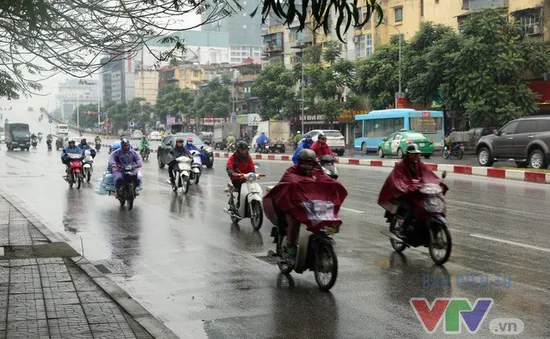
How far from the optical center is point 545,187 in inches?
764

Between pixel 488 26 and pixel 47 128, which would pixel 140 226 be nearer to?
pixel 488 26

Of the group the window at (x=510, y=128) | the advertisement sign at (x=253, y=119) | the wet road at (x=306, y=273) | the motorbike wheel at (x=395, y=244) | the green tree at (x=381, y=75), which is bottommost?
the wet road at (x=306, y=273)

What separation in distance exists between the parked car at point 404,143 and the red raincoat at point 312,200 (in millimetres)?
27344

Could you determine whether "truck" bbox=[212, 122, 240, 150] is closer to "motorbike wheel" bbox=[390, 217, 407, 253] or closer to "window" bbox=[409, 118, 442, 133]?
"window" bbox=[409, 118, 442, 133]

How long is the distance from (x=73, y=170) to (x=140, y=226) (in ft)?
33.1

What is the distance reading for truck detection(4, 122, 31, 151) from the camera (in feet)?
208

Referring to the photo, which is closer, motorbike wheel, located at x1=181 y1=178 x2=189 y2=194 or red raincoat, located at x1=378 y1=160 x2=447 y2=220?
red raincoat, located at x1=378 y1=160 x2=447 y2=220

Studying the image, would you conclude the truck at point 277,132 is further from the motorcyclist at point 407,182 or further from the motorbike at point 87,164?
the motorcyclist at point 407,182

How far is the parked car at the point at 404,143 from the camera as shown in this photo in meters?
35.1

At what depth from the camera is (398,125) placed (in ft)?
133

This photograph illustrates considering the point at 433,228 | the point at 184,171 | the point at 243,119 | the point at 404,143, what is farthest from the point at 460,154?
the point at 243,119

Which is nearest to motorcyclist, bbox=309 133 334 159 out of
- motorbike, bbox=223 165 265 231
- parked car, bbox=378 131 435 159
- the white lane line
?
motorbike, bbox=223 165 265 231

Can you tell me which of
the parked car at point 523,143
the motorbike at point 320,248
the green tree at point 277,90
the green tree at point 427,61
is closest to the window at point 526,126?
the parked car at point 523,143

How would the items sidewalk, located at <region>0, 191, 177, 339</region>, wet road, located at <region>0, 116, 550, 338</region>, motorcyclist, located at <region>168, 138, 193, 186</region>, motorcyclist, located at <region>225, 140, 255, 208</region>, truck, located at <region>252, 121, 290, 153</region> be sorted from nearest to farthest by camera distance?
sidewalk, located at <region>0, 191, 177, 339</region> < wet road, located at <region>0, 116, 550, 338</region> < motorcyclist, located at <region>225, 140, 255, 208</region> < motorcyclist, located at <region>168, 138, 193, 186</region> < truck, located at <region>252, 121, 290, 153</region>
